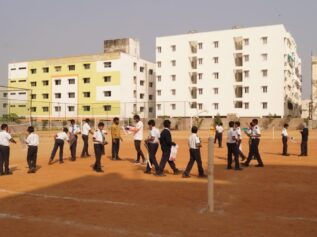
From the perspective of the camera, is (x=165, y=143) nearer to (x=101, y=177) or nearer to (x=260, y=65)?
(x=101, y=177)

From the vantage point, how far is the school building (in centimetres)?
6662

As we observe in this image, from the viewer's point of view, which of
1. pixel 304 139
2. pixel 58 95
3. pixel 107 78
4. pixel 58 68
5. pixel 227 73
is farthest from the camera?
pixel 58 68

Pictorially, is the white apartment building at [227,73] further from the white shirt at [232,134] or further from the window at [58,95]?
the white shirt at [232,134]

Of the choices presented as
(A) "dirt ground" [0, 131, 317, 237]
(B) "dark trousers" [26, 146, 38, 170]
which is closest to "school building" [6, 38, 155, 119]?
(B) "dark trousers" [26, 146, 38, 170]

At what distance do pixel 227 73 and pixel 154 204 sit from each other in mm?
55562

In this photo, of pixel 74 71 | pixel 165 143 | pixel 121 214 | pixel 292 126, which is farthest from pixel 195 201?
pixel 74 71

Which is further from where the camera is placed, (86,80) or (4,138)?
(86,80)

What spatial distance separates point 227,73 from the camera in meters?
62.1

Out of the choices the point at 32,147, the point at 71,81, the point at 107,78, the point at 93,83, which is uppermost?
the point at 107,78

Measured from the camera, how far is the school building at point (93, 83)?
66625mm

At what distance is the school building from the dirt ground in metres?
51.9

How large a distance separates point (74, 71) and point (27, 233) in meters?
65.5

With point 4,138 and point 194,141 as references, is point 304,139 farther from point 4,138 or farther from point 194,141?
point 4,138

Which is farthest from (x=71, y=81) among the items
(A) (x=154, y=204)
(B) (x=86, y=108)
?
(A) (x=154, y=204)
